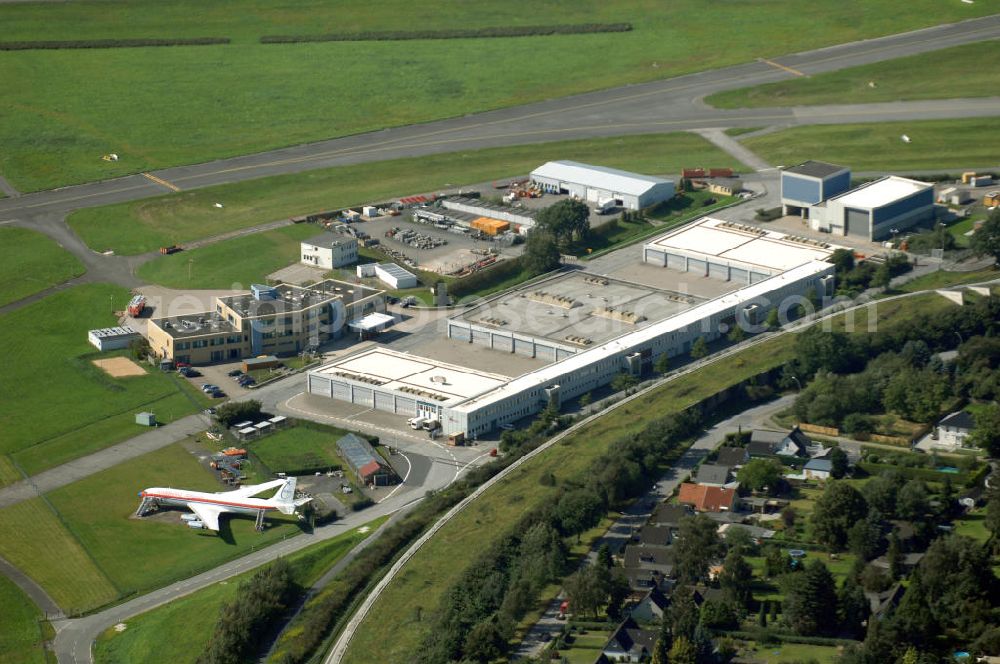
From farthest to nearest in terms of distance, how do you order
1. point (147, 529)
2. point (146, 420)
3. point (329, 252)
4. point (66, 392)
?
point (329, 252) → point (66, 392) → point (146, 420) → point (147, 529)

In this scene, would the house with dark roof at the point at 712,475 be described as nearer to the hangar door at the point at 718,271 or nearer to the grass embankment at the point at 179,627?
the grass embankment at the point at 179,627

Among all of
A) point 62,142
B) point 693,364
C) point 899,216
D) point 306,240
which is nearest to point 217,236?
point 306,240

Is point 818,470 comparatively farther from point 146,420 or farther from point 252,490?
point 146,420

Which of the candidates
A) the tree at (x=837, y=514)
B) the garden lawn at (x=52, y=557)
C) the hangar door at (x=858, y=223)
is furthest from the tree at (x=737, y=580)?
the hangar door at (x=858, y=223)

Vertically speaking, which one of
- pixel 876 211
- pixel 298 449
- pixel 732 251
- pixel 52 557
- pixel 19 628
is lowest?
pixel 19 628

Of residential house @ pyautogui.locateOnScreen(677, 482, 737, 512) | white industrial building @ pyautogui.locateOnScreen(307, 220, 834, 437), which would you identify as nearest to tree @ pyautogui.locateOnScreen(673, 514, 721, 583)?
residential house @ pyautogui.locateOnScreen(677, 482, 737, 512)

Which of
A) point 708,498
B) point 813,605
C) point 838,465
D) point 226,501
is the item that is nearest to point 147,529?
point 226,501
